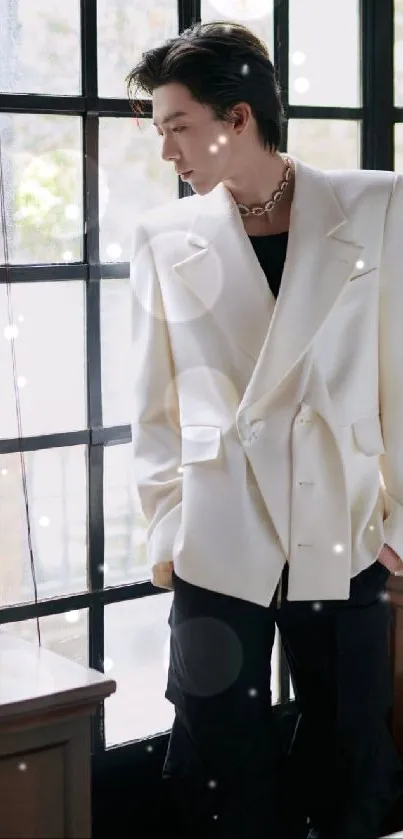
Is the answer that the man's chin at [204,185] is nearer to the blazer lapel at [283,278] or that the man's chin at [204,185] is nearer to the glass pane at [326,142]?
the blazer lapel at [283,278]

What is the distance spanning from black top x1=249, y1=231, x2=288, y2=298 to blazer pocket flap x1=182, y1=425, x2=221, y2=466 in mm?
282

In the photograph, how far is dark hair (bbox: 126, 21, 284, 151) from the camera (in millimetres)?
1753

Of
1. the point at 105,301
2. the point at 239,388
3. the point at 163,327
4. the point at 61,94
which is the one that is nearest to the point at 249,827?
the point at 239,388

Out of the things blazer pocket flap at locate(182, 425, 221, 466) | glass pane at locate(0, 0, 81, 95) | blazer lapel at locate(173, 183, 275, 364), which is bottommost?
blazer pocket flap at locate(182, 425, 221, 466)

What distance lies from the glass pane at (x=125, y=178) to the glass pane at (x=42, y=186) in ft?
0.17

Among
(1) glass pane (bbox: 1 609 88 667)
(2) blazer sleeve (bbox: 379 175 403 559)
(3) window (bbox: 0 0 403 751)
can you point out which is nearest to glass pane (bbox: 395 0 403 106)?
(3) window (bbox: 0 0 403 751)

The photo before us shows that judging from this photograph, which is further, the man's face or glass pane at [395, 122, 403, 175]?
glass pane at [395, 122, 403, 175]

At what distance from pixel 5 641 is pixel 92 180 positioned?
85 centimetres

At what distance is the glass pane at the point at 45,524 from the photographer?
2.04 metres

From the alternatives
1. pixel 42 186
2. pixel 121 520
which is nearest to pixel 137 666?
pixel 121 520

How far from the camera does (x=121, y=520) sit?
87.1 inches

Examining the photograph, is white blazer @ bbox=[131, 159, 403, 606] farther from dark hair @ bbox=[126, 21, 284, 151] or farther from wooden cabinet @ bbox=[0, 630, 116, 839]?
wooden cabinet @ bbox=[0, 630, 116, 839]

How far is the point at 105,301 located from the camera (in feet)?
7.04

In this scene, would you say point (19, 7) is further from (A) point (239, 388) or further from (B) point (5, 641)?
(B) point (5, 641)
